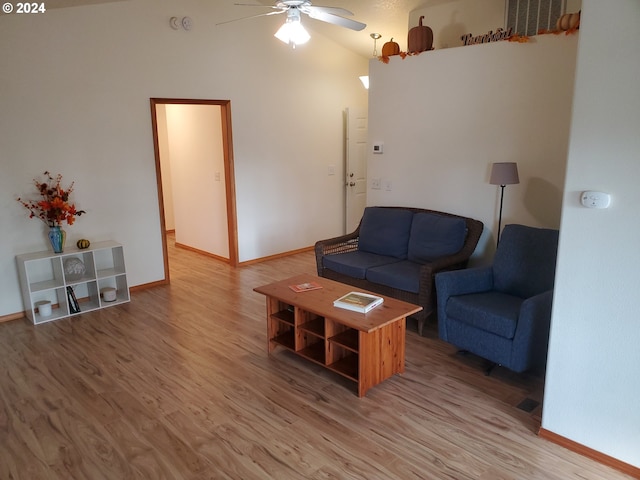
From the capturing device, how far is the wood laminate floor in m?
2.38

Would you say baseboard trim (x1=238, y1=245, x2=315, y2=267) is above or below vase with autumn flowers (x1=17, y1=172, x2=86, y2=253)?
below

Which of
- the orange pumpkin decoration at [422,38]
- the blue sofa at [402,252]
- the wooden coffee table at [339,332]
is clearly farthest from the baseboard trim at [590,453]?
the orange pumpkin decoration at [422,38]

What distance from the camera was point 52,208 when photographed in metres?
4.27

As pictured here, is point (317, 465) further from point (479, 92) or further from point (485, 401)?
point (479, 92)

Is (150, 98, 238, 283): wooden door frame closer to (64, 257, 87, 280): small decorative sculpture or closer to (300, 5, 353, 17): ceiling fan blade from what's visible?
(64, 257, 87, 280): small decorative sculpture

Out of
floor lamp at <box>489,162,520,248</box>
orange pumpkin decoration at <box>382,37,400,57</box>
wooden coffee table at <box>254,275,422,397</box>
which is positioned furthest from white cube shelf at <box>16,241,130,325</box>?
floor lamp at <box>489,162,520,248</box>

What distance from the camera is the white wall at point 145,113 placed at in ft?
14.0

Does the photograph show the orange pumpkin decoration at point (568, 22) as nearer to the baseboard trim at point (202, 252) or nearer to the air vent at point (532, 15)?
the air vent at point (532, 15)

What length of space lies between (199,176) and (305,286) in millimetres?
3545

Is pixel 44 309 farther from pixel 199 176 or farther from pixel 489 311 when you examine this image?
pixel 489 311

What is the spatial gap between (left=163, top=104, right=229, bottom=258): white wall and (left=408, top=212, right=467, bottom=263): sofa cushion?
274 cm

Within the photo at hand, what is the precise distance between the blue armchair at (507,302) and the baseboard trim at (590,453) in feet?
1.60

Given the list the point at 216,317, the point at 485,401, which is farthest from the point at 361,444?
the point at 216,317

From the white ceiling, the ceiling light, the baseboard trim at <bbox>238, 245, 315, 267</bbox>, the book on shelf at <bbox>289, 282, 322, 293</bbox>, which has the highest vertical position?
the white ceiling
